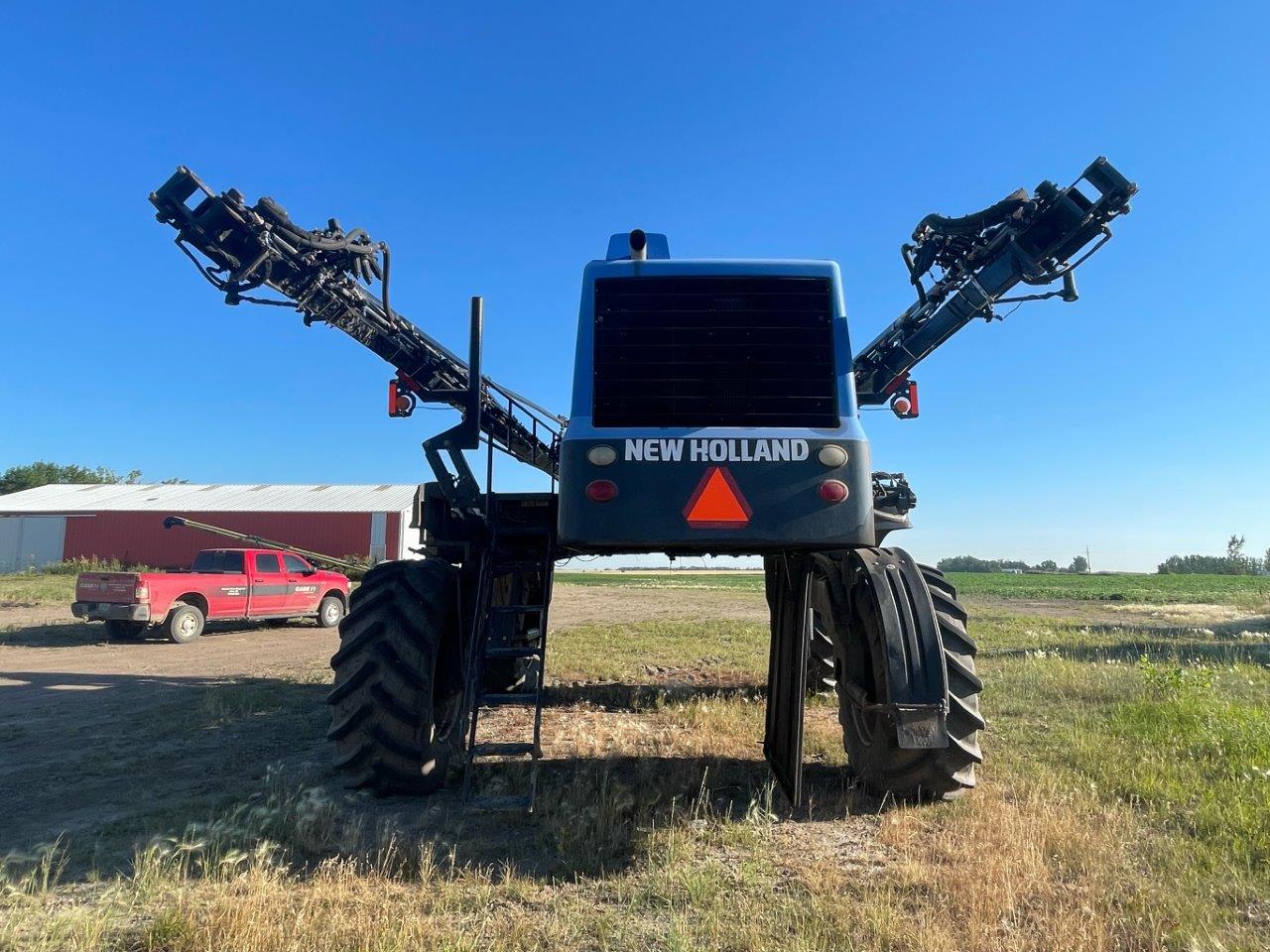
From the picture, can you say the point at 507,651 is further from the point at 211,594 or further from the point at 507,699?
the point at 211,594

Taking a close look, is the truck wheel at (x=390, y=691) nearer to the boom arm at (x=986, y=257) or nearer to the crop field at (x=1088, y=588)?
the boom arm at (x=986, y=257)

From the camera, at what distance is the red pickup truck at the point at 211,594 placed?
14430mm

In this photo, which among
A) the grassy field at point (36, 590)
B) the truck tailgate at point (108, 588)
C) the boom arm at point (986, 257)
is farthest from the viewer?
the grassy field at point (36, 590)

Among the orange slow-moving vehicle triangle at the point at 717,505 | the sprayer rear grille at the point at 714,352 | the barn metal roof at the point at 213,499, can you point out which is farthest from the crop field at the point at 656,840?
the barn metal roof at the point at 213,499

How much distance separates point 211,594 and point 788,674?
49.9ft

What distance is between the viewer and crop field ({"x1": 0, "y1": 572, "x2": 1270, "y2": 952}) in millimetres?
3020

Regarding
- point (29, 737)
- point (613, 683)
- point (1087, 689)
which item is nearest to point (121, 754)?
point (29, 737)

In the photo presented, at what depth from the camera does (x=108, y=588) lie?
14523 millimetres

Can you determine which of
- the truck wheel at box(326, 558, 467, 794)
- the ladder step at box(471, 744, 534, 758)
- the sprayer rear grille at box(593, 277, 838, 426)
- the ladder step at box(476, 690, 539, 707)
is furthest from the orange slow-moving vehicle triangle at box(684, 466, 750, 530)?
the truck wheel at box(326, 558, 467, 794)

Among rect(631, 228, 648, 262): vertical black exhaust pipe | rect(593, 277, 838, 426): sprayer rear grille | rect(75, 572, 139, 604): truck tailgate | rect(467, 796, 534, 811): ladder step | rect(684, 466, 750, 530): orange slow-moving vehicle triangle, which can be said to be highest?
rect(631, 228, 648, 262): vertical black exhaust pipe

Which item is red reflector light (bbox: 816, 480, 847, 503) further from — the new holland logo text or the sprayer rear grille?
the sprayer rear grille

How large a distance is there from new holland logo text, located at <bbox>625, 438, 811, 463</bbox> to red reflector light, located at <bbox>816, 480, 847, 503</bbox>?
0.20m

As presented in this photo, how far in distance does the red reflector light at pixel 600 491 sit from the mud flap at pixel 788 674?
5.27 ft

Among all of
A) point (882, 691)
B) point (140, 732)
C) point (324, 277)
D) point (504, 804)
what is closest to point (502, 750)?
point (504, 804)
